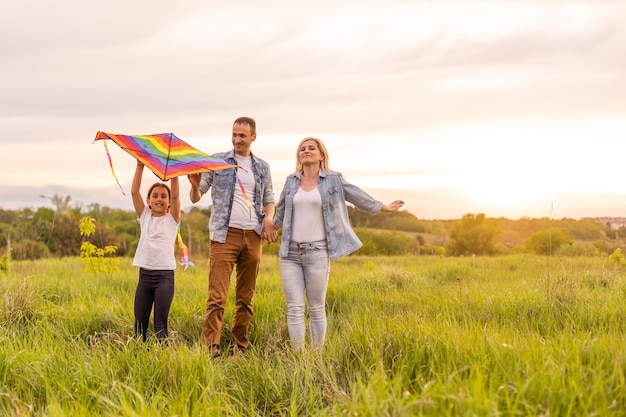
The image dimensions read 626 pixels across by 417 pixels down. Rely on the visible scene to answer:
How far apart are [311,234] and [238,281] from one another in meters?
1.25

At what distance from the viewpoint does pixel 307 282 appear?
19.2ft

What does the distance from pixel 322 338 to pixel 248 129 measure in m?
2.39

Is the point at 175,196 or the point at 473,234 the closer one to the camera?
the point at 175,196

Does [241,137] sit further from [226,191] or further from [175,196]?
[175,196]

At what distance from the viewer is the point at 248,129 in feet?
20.9

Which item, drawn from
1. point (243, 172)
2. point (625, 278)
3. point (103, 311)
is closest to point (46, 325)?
point (103, 311)

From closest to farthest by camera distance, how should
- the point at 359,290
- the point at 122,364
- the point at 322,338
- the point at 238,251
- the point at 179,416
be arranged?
the point at 179,416 → the point at 122,364 → the point at 322,338 → the point at 238,251 → the point at 359,290

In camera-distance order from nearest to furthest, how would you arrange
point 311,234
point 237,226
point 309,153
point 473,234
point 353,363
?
point 353,363, point 311,234, point 309,153, point 237,226, point 473,234

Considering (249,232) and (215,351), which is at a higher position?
(249,232)

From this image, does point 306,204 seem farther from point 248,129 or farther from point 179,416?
point 179,416

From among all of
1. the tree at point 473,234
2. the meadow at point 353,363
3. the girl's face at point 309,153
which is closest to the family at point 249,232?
the girl's face at point 309,153

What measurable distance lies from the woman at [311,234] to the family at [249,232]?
10mm

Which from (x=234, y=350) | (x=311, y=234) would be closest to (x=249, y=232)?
(x=311, y=234)

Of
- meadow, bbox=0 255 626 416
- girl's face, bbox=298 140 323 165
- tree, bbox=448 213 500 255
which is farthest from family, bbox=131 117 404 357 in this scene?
tree, bbox=448 213 500 255
